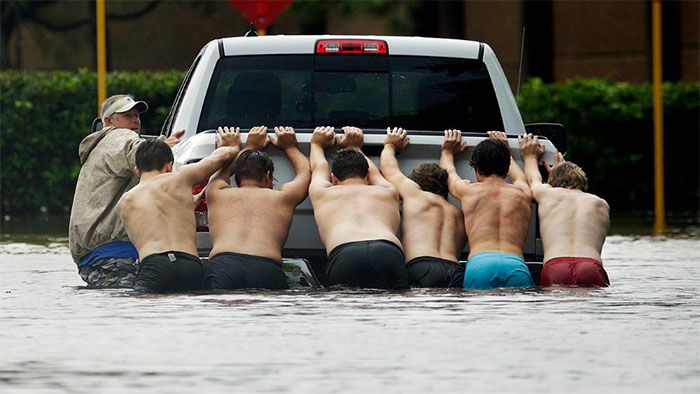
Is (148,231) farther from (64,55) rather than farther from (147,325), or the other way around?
(64,55)

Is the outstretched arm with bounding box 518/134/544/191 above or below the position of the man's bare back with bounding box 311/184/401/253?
above

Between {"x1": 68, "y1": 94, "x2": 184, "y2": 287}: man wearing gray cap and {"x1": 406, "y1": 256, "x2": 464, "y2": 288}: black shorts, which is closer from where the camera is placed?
{"x1": 406, "y1": 256, "x2": 464, "y2": 288}: black shorts

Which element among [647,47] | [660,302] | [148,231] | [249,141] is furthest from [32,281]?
[647,47]

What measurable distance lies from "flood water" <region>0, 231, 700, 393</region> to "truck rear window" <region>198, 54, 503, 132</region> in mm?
1129

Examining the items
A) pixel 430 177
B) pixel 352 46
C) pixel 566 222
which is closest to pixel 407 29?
pixel 352 46

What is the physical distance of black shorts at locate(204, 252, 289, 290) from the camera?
1091 centimetres

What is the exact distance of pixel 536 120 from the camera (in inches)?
945

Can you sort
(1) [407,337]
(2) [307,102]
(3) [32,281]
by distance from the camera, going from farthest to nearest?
1. (3) [32,281]
2. (2) [307,102]
3. (1) [407,337]

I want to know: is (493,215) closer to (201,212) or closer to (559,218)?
(559,218)

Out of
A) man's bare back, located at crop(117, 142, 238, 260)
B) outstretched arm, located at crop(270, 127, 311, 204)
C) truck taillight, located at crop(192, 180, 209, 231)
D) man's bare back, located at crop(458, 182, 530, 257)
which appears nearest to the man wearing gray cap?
man's bare back, located at crop(117, 142, 238, 260)

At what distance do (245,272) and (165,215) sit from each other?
608 mm

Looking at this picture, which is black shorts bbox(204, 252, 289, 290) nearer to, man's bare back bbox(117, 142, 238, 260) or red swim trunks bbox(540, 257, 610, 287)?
man's bare back bbox(117, 142, 238, 260)

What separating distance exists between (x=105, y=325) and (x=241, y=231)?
160 centimetres

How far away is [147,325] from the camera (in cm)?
950
